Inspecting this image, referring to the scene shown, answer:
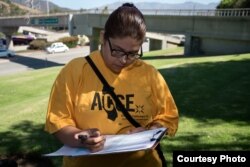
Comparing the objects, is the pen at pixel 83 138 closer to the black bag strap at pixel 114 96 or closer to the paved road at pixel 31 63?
the black bag strap at pixel 114 96

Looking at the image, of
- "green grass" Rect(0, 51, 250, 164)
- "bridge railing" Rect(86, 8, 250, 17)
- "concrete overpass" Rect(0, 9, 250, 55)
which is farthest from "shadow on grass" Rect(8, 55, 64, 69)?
"green grass" Rect(0, 51, 250, 164)

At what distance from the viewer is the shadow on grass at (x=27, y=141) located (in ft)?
21.5

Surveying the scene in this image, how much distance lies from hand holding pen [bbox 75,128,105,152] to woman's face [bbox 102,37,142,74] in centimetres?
50

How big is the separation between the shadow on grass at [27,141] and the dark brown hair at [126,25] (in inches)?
142

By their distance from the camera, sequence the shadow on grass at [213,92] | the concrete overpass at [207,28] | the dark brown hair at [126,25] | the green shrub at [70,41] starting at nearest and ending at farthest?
the dark brown hair at [126,25] → the shadow on grass at [213,92] → the concrete overpass at [207,28] → the green shrub at [70,41]

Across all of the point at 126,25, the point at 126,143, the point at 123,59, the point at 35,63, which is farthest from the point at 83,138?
the point at 35,63

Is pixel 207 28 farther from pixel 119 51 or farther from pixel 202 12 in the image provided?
pixel 119 51

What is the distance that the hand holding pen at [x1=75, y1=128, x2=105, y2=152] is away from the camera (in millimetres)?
2482

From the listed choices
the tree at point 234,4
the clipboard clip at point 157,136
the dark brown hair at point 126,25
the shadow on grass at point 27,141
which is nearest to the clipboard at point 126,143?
the clipboard clip at point 157,136

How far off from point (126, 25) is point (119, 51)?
0.58ft

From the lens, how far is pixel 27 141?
706cm

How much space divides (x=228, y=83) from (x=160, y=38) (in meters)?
47.0

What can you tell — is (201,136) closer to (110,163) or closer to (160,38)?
(110,163)

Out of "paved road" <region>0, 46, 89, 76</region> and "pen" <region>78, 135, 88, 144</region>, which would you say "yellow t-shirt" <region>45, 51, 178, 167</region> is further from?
"paved road" <region>0, 46, 89, 76</region>
